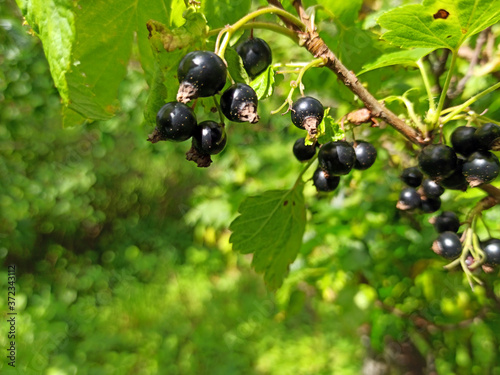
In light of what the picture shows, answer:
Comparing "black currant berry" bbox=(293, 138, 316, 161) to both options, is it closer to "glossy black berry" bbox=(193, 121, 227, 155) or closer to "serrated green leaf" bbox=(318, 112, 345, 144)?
"serrated green leaf" bbox=(318, 112, 345, 144)

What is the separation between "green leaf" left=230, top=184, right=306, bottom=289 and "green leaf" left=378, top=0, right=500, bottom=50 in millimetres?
452

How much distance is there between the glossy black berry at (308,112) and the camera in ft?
2.22

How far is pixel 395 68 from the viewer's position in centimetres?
125

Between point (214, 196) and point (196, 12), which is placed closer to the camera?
point (196, 12)

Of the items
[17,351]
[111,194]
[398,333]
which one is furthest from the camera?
[111,194]

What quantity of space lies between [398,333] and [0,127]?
4.76 meters

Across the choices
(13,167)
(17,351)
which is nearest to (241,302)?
(17,351)

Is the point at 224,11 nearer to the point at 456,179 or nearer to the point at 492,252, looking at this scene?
the point at 456,179

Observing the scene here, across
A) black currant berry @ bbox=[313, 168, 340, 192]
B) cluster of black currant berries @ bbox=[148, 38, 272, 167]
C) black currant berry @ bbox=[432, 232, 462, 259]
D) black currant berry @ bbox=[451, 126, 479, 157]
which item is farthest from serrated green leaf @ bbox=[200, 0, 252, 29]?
black currant berry @ bbox=[432, 232, 462, 259]

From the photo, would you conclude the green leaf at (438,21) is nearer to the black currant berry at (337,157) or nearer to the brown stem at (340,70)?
the brown stem at (340,70)

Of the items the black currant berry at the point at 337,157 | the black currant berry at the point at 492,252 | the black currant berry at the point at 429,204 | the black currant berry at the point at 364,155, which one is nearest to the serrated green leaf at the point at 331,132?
the black currant berry at the point at 337,157

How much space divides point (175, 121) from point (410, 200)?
63 cm

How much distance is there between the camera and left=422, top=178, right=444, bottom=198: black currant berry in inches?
36.2

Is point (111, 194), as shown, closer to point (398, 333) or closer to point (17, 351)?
point (17, 351)
